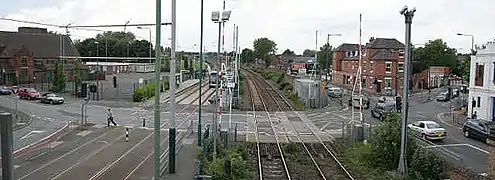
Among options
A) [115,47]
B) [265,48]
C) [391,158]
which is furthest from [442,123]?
[265,48]

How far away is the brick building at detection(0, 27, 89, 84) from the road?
37.9 meters

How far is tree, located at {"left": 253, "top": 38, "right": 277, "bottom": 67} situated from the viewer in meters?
168

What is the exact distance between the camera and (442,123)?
133 ft

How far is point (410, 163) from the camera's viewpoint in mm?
21094

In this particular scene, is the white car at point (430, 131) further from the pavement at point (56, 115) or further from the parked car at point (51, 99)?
the parked car at point (51, 99)

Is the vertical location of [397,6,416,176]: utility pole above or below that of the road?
above

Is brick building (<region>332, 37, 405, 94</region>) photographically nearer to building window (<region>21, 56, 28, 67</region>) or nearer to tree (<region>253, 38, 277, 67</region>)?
building window (<region>21, 56, 28, 67</region>)

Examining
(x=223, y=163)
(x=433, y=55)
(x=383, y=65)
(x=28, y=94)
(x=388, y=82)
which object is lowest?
(x=223, y=163)

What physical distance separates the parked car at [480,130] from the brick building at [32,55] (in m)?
52.0

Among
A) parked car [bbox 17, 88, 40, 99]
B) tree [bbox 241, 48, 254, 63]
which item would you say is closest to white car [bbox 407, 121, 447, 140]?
parked car [bbox 17, 88, 40, 99]

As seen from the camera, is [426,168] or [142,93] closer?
[426,168]

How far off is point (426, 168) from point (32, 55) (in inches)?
2400

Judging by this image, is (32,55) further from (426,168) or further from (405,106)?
(426,168)

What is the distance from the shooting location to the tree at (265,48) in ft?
553
